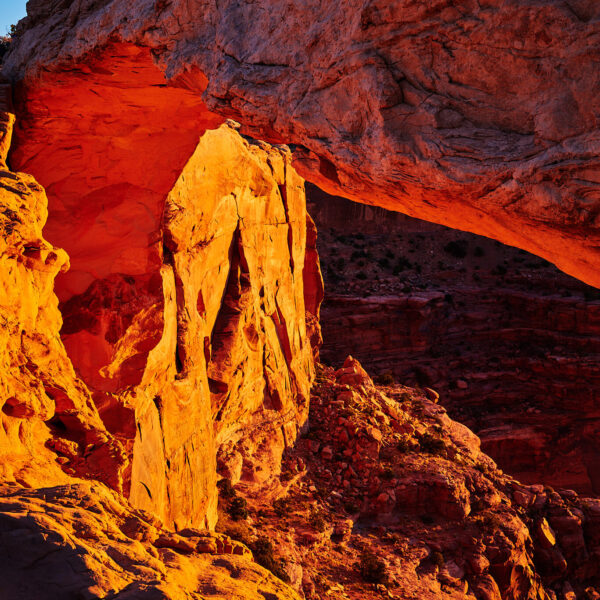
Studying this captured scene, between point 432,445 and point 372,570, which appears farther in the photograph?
point 432,445

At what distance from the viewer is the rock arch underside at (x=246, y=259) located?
3393 millimetres

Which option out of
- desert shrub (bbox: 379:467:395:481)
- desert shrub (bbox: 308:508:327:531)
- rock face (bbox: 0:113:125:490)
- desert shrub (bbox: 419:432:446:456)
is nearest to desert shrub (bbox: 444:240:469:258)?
desert shrub (bbox: 419:432:446:456)

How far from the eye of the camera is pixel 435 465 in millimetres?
13578

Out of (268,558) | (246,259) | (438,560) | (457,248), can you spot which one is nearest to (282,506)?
→ (268,558)

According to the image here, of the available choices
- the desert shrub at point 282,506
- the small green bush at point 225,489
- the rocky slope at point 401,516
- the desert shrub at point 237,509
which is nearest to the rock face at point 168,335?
the small green bush at point 225,489

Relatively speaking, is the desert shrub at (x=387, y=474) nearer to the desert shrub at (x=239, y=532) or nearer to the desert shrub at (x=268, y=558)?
the desert shrub at (x=268, y=558)

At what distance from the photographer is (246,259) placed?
37.8 ft

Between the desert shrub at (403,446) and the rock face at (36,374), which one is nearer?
the rock face at (36,374)

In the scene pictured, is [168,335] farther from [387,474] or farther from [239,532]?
[387,474]

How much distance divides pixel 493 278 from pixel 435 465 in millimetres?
19394

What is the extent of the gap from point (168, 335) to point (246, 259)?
387cm

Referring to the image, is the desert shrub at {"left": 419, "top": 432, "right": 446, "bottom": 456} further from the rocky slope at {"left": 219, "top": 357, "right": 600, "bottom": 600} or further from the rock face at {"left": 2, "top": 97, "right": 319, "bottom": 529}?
the rock face at {"left": 2, "top": 97, "right": 319, "bottom": 529}

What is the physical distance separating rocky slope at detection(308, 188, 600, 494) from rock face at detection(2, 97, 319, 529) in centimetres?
1253

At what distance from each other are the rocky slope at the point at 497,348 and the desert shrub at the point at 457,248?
2.43 metres
